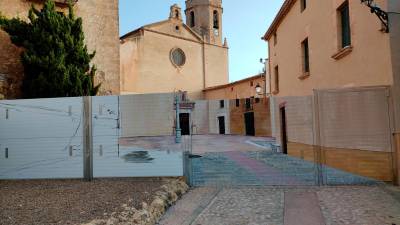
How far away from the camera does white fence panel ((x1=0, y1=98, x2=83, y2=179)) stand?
9.18 m

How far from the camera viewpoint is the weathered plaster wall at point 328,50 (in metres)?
7.86

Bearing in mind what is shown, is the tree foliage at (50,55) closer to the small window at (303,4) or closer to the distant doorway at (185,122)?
the distant doorway at (185,122)

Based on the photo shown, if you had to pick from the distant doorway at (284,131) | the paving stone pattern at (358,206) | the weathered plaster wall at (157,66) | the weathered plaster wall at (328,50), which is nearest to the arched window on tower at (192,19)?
the weathered plaster wall at (157,66)

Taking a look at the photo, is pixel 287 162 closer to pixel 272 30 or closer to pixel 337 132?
pixel 337 132

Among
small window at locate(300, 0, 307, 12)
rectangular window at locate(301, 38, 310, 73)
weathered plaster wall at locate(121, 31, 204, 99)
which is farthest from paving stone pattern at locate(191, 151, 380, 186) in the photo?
weathered plaster wall at locate(121, 31, 204, 99)

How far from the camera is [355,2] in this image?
8.70 metres

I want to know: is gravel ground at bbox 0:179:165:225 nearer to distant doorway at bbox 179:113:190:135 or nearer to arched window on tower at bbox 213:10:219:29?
distant doorway at bbox 179:113:190:135

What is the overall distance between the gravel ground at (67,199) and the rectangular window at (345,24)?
5494 millimetres

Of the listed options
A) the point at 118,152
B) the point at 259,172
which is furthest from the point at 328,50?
the point at 118,152

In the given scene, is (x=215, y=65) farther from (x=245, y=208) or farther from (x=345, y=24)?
(x=245, y=208)

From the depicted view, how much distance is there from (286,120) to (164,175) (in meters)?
3.00

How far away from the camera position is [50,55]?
16062 mm

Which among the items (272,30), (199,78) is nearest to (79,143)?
(272,30)

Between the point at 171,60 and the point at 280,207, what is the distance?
32.6 metres
